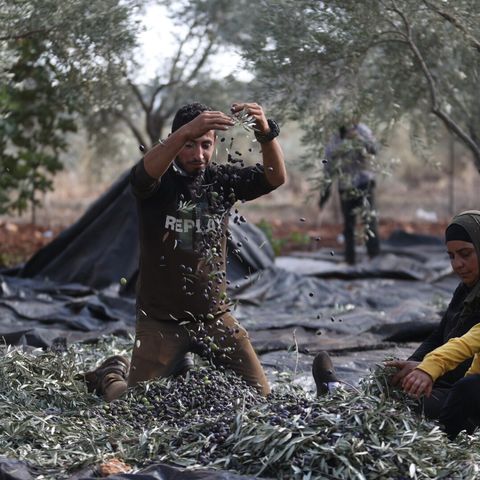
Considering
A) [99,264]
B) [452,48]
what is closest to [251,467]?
[452,48]

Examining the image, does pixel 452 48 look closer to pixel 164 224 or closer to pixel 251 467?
pixel 164 224

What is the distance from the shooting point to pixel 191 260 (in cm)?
515

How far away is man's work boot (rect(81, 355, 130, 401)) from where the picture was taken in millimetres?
A: 5375

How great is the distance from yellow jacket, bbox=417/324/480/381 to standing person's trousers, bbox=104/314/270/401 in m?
1.26

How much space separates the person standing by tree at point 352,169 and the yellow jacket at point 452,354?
3.45 m

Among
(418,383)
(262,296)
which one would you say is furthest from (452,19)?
(262,296)

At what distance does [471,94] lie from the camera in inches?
360

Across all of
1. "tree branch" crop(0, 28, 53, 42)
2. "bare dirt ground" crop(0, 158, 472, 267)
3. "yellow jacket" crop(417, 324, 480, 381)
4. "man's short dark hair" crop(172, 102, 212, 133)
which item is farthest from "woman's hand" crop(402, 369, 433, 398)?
"bare dirt ground" crop(0, 158, 472, 267)

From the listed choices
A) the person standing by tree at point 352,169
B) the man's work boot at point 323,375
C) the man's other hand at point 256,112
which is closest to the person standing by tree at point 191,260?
the man's other hand at point 256,112

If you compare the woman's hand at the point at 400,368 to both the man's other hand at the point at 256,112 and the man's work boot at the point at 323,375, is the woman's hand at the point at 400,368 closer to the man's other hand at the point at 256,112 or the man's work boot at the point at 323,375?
the man's work boot at the point at 323,375

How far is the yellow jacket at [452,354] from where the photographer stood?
165 inches

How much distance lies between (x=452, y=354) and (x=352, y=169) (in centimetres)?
580

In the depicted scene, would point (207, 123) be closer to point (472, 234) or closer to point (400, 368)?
point (472, 234)

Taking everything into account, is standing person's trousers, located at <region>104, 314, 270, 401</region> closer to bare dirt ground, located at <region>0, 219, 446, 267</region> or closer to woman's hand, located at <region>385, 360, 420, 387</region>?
woman's hand, located at <region>385, 360, 420, 387</region>
